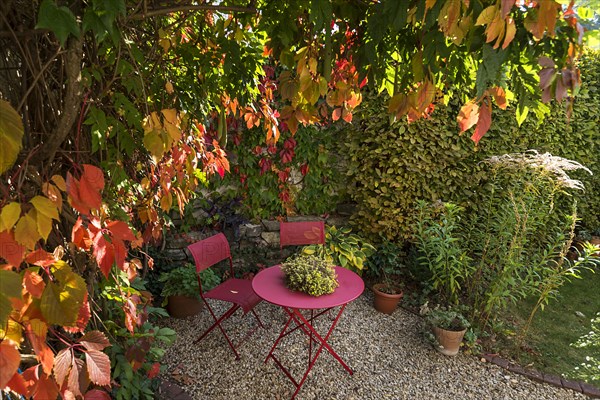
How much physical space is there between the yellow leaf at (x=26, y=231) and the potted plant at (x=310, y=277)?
77.8 inches

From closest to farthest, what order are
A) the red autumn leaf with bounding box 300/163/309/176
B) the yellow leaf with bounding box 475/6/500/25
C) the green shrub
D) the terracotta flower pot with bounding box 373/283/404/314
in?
the yellow leaf with bounding box 475/6/500/25 → the green shrub → the terracotta flower pot with bounding box 373/283/404/314 → the red autumn leaf with bounding box 300/163/309/176

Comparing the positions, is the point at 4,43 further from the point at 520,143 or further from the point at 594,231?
the point at 594,231

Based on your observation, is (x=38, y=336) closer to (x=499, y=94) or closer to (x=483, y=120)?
(x=483, y=120)

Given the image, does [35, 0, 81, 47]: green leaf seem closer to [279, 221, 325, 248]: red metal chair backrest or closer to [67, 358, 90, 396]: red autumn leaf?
[67, 358, 90, 396]: red autumn leaf


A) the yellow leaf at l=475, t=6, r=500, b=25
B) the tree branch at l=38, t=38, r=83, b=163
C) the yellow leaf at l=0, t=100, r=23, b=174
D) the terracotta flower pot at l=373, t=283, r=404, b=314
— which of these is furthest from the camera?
the terracotta flower pot at l=373, t=283, r=404, b=314

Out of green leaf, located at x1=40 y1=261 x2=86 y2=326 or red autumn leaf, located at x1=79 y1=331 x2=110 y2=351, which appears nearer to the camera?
green leaf, located at x1=40 y1=261 x2=86 y2=326

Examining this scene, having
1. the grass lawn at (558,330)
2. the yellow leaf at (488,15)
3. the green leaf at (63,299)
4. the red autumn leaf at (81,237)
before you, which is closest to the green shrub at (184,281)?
the red autumn leaf at (81,237)

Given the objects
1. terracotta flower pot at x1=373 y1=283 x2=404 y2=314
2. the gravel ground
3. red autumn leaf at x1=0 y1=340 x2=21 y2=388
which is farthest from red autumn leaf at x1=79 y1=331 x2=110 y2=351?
terracotta flower pot at x1=373 y1=283 x2=404 y2=314

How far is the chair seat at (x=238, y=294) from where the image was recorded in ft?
9.80

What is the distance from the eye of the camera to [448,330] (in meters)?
3.22

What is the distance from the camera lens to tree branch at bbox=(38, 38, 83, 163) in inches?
42.9

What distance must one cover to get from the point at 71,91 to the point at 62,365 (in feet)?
2.56

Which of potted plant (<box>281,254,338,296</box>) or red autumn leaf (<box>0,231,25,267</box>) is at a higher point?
red autumn leaf (<box>0,231,25,267</box>)

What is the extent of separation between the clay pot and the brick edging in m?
2.58
